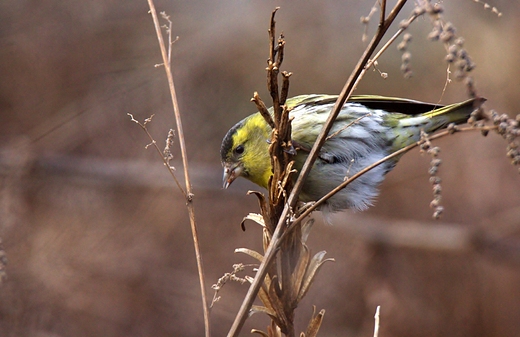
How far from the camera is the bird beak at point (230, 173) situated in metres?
3.10

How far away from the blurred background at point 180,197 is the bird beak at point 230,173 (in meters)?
2.78

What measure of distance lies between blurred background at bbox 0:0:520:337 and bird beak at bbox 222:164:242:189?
2777 mm

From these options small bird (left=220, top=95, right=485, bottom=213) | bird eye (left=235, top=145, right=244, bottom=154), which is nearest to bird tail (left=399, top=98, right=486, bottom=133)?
small bird (left=220, top=95, right=485, bottom=213)

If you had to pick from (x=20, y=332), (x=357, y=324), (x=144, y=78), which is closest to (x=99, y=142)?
(x=144, y=78)

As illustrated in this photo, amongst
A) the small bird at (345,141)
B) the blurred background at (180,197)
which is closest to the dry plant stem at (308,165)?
the small bird at (345,141)

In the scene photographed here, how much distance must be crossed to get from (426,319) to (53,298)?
3.52 m

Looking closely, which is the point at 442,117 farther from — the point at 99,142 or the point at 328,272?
the point at 99,142

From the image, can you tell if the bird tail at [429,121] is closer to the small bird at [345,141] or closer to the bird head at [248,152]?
the small bird at [345,141]

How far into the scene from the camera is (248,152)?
122 inches

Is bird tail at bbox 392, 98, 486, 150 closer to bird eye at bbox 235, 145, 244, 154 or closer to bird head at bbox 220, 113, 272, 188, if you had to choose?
bird head at bbox 220, 113, 272, 188

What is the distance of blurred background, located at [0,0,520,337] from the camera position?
5.52 m

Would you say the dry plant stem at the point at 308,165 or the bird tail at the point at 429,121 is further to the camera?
the bird tail at the point at 429,121

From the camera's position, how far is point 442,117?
2.85m

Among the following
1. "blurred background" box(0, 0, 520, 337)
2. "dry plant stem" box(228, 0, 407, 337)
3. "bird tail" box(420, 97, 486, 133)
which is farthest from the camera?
"blurred background" box(0, 0, 520, 337)
